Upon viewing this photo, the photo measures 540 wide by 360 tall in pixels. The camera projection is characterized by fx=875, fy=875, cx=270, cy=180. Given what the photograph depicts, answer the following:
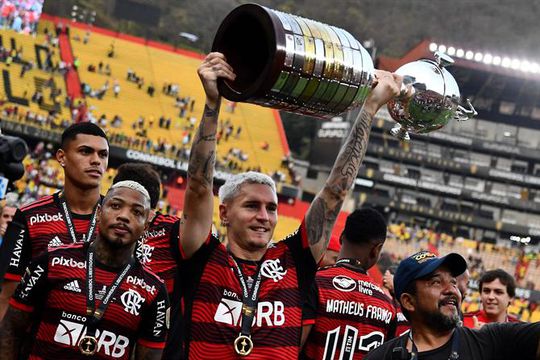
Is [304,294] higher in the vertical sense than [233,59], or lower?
lower

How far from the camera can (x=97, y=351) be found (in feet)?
11.9

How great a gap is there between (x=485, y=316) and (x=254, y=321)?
359 cm

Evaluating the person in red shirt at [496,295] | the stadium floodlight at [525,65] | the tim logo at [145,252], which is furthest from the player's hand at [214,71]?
the stadium floodlight at [525,65]

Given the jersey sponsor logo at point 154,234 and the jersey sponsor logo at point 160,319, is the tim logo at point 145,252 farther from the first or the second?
the jersey sponsor logo at point 160,319

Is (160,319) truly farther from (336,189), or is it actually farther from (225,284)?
(336,189)

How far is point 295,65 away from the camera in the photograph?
2797mm

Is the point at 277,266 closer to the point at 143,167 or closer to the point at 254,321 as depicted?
the point at 254,321

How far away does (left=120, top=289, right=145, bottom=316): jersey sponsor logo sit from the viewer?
3.72 m

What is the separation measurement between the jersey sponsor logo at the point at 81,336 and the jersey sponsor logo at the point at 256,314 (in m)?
0.55

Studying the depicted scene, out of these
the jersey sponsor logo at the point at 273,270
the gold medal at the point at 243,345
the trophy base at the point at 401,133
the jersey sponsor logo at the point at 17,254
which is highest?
the trophy base at the point at 401,133

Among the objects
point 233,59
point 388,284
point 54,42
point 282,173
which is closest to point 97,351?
point 233,59

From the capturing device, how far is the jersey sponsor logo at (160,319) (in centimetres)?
379

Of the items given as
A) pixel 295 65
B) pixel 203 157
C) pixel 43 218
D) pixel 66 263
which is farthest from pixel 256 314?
pixel 43 218

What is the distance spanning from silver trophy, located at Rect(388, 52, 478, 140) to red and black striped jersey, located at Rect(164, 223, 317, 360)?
29.8 inches
